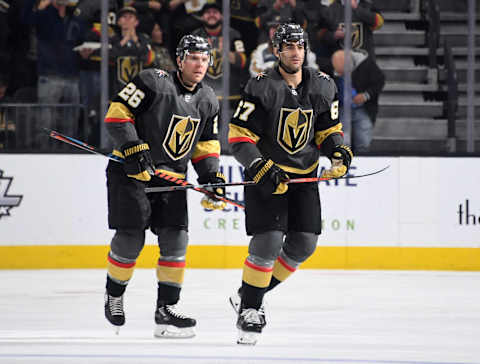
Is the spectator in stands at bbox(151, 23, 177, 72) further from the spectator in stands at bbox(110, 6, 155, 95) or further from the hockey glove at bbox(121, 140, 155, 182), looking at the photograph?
the hockey glove at bbox(121, 140, 155, 182)

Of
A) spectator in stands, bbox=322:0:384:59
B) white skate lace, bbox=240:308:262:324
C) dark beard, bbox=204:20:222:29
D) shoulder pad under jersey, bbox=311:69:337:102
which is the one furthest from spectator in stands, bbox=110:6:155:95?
white skate lace, bbox=240:308:262:324

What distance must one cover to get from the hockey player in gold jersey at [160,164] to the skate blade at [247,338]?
28cm

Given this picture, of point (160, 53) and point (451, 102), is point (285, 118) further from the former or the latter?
point (451, 102)

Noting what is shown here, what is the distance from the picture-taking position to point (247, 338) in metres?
4.16

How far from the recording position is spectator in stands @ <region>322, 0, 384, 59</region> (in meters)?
7.70

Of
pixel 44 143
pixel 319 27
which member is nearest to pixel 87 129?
pixel 44 143

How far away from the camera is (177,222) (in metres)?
4.33

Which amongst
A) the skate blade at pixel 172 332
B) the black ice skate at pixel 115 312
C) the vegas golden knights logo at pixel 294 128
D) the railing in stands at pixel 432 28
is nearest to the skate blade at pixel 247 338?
the skate blade at pixel 172 332

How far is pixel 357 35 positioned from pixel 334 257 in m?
1.72

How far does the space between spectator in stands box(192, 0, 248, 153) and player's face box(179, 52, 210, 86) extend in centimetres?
330

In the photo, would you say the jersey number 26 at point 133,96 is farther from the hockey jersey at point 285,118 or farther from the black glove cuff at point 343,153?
the black glove cuff at point 343,153

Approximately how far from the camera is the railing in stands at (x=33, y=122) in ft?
24.5

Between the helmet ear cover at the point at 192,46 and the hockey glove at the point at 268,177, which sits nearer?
the hockey glove at the point at 268,177

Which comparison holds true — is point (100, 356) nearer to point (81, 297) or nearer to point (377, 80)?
point (81, 297)
